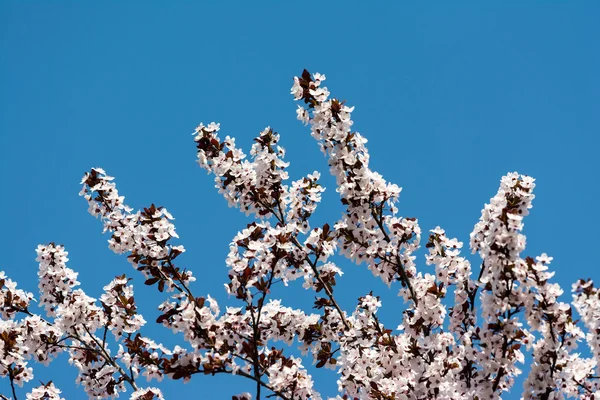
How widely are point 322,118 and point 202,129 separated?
1.37 meters

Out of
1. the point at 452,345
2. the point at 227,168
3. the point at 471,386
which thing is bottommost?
the point at 471,386

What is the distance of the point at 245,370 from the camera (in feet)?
21.3

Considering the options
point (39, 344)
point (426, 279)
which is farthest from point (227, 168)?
point (39, 344)

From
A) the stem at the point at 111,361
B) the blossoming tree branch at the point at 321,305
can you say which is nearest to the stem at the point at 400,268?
the blossoming tree branch at the point at 321,305

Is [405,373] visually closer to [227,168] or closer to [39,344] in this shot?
[227,168]

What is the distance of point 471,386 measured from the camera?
6.39 metres

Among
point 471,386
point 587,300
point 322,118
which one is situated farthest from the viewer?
point 322,118

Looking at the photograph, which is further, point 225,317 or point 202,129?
point 202,129

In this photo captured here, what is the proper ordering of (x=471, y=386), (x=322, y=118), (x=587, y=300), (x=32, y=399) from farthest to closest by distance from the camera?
1. (x=32, y=399)
2. (x=322, y=118)
3. (x=471, y=386)
4. (x=587, y=300)

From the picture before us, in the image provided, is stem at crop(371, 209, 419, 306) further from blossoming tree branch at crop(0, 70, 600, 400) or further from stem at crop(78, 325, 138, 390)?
stem at crop(78, 325, 138, 390)

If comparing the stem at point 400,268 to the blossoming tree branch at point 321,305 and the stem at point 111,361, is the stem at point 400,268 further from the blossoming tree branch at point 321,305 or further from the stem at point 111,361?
the stem at point 111,361

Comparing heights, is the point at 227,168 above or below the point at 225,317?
above

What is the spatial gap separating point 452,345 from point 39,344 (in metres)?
4.65

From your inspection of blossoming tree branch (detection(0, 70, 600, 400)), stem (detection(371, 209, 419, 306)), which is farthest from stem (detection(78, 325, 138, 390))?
stem (detection(371, 209, 419, 306))
